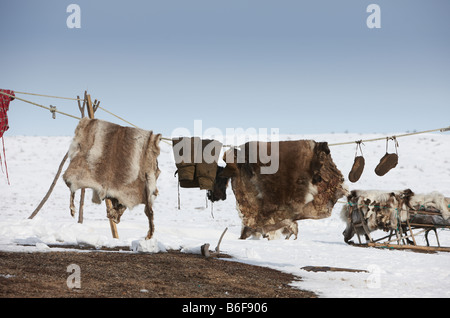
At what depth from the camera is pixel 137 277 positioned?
798cm

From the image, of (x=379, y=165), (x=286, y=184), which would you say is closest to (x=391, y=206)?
(x=379, y=165)

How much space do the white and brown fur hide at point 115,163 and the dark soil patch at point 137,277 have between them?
1.23 meters

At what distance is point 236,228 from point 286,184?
1487cm

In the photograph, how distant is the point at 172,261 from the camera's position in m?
10.0

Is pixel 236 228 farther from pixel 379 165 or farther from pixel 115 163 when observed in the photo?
pixel 115 163

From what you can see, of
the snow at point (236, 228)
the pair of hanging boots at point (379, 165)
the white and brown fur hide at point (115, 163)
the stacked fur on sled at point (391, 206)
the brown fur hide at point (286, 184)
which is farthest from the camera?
the stacked fur on sled at point (391, 206)

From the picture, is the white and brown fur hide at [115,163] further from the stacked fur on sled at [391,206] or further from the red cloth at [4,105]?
the stacked fur on sled at [391,206]

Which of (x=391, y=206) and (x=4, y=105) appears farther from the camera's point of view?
(x=391, y=206)

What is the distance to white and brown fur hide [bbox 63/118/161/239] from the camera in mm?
7902

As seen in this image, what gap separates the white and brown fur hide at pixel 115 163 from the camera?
790 centimetres

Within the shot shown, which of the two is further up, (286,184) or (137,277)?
(286,184)

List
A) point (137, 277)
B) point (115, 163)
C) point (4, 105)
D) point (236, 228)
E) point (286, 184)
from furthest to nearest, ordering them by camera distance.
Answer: point (236, 228) → point (4, 105) → point (286, 184) → point (115, 163) → point (137, 277)

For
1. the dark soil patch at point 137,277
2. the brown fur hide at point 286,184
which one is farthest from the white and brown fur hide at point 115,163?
the brown fur hide at point 286,184

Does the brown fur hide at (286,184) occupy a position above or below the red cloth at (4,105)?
below
